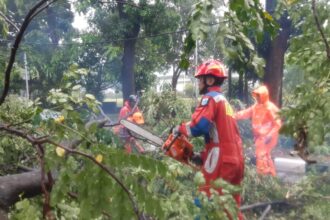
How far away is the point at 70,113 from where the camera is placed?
1.68 metres

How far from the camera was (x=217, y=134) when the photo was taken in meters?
3.49

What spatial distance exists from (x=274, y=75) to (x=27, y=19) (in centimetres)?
1084

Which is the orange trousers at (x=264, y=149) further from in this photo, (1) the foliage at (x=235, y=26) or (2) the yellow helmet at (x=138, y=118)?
(1) the foliage at (x=235, y=26)

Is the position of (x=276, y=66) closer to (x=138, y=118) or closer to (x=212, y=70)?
(x=138, y=118)

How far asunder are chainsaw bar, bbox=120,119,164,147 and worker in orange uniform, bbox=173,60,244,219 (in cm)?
17

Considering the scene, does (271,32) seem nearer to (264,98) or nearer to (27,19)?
(27,19)

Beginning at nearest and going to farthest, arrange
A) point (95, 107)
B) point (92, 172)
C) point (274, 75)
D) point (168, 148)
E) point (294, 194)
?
point (92, 172) → point (95, 107) → point (168, 148) → point (294, 194) → point (274, 75)

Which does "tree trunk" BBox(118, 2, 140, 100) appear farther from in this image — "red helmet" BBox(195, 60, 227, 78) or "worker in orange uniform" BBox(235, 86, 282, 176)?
"red helmet" BBox(195, 60, 227, 78)

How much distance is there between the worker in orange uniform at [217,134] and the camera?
11.2 ft

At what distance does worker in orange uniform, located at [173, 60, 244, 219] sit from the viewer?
11.2ft

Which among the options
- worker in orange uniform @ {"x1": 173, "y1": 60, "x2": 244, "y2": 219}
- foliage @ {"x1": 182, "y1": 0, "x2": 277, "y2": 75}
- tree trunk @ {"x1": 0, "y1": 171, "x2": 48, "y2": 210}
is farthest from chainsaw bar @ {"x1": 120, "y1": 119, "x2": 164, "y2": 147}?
foliage @ {"x1": 182, "y1": 0, "x2": 277, "y2": 75}

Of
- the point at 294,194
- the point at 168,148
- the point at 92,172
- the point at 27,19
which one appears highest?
the point at 27,19

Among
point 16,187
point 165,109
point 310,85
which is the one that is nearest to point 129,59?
point 165,109

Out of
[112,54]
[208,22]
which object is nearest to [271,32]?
[208,22]
